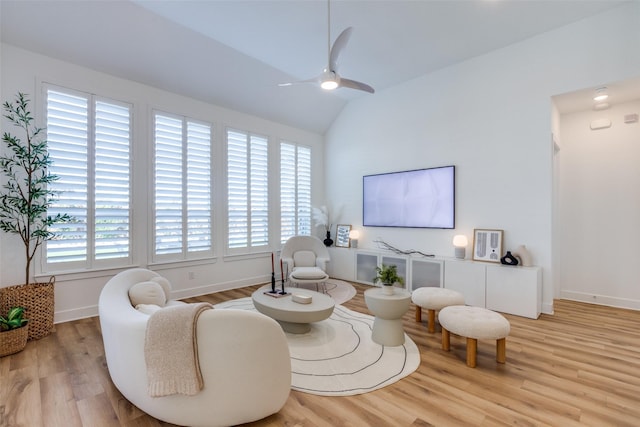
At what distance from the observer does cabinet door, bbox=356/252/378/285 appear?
5422 mm

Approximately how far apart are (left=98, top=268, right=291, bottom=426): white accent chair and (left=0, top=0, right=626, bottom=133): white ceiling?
3.40m

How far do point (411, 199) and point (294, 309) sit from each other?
3178mm

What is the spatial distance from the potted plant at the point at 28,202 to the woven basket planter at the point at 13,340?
0.27 m

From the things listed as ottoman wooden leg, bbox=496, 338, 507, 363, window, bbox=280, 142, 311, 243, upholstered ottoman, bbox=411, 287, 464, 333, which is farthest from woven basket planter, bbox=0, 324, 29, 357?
ottoman wooden leg, bbox=496, 338, 507, 363

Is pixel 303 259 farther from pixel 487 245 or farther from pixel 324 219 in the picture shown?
pixel 487 245

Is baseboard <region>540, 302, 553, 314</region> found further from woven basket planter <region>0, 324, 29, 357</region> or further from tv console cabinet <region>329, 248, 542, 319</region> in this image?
woven basket planter <region>0, 324, 29, 357</region>

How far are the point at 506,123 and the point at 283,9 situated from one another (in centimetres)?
339

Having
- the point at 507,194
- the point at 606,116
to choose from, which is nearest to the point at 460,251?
the point at 507,194

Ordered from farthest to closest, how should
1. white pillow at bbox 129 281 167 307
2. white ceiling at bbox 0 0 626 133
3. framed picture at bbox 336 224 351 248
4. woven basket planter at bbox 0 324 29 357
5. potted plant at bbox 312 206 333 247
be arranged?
potted plant at bbox 312 206 333 247
framed picture at bbox 336 224 351 248
white ceiling at bbox 0 0 626 133
woven basket planter at bbox 0 324 29 357
white pillow at bbox 129 281 167 307

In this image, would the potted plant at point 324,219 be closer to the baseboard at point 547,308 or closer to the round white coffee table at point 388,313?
the round white coffee table at point 388,313

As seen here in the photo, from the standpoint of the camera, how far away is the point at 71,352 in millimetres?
2793

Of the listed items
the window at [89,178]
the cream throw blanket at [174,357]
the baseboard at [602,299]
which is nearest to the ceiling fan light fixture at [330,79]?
the cream throw blanket at [174,357]

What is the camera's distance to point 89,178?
12.1ft

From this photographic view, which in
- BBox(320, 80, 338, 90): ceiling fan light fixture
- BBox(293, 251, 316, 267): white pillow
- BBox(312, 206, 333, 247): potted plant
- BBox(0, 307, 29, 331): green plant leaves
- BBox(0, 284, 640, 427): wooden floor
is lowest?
BBox(0, 284, 640, 427): wooden floor
